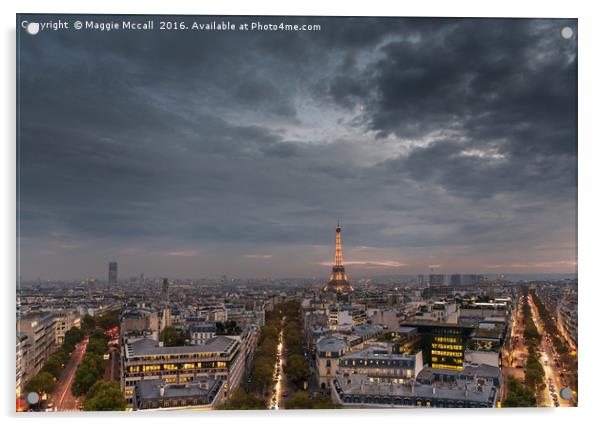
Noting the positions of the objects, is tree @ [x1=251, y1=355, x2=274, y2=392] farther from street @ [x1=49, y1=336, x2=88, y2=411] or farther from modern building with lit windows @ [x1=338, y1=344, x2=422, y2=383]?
street @ [x1=49, y1=336, x2=88, y2=411]

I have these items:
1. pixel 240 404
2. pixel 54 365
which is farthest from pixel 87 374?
pixel 240 404

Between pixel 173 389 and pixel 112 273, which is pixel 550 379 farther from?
pixel 112 273

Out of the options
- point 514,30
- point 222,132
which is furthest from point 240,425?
point 514,30

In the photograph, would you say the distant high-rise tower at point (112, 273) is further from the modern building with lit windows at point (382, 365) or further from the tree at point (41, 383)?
the modern building with lit windows at point (382, 365)

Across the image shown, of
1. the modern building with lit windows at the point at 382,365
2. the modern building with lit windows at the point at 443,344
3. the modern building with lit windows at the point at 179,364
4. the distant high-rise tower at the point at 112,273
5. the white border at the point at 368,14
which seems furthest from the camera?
the distant high-rise tower at the point at 112,273

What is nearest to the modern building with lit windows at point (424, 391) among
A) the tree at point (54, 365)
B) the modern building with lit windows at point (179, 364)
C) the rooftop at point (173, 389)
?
the rooftop at point (173, 389)

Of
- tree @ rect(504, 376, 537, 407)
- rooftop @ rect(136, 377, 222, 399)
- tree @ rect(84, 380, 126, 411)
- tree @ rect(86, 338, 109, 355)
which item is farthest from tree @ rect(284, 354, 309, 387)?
tree @ rect(86, 338, 109, 355)
